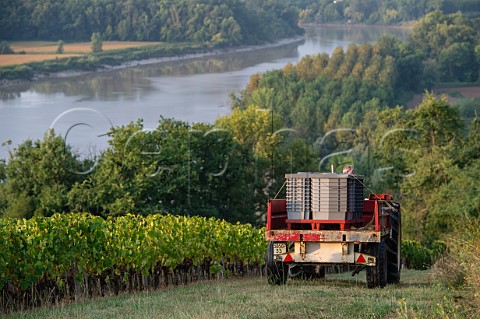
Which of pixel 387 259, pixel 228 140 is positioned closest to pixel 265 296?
pixel 387 259

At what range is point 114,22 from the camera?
189875 millimetres

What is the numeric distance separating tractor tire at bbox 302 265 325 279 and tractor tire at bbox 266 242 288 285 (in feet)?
5.14

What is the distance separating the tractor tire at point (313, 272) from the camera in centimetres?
1750

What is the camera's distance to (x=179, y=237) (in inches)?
749

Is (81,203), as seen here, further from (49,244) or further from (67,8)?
(67,8)

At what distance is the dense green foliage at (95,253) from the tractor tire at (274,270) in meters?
2.61

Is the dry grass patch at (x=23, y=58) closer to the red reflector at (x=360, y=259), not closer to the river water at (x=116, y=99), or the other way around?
the river water at (x=116, y=99)

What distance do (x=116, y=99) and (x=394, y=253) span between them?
116 meters

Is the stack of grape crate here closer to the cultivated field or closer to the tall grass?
the tall grass

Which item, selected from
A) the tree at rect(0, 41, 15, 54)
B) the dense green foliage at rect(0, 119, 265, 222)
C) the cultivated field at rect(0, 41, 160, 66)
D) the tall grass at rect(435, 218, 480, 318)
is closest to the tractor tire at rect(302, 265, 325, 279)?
the tall grass at rect(435, 218, 480, 318)

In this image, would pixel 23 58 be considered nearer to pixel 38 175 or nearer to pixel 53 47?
pixel 53 47

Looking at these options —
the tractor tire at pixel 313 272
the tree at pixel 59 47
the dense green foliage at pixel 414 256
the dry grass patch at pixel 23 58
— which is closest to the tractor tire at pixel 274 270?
the tractor tire at pixel 313 272

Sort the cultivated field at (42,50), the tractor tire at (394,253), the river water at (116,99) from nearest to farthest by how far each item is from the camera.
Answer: the tractor tire at (394,253), the river water at (116,99), the cultivated field at (42,50)

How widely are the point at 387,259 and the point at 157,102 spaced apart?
109130 millimetres
